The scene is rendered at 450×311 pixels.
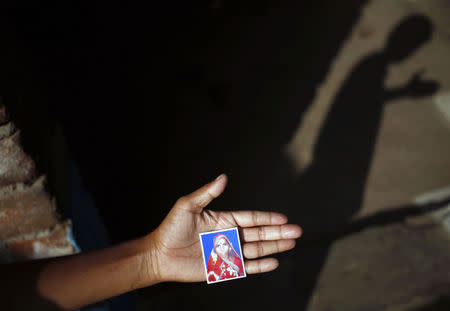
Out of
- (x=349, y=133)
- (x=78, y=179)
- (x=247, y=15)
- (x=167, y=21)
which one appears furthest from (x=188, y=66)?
(x=78, y=179)

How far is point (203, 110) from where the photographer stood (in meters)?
3.62

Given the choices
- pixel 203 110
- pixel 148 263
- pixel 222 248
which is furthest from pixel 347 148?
pixel 148 263

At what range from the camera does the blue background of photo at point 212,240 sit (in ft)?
5.65

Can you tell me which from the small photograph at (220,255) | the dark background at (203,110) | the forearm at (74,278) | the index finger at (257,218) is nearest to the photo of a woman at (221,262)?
the small photograph at (220,255)

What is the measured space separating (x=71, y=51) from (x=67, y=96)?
2.64 feet

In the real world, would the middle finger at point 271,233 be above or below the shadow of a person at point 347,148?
below

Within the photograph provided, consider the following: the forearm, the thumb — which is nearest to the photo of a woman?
the thumb

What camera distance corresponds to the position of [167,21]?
177 inches

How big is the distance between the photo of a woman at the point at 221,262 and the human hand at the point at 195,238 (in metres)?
0.06

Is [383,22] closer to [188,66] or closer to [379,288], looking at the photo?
[188,66]

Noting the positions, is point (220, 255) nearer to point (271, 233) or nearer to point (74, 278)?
point (271, 233)

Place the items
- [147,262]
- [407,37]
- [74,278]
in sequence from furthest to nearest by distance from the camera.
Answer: [407,37] < [147,262] < [74,278]

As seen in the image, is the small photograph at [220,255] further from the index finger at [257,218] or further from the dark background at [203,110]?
the dark background at [203,110]

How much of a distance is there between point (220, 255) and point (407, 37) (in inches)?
169
